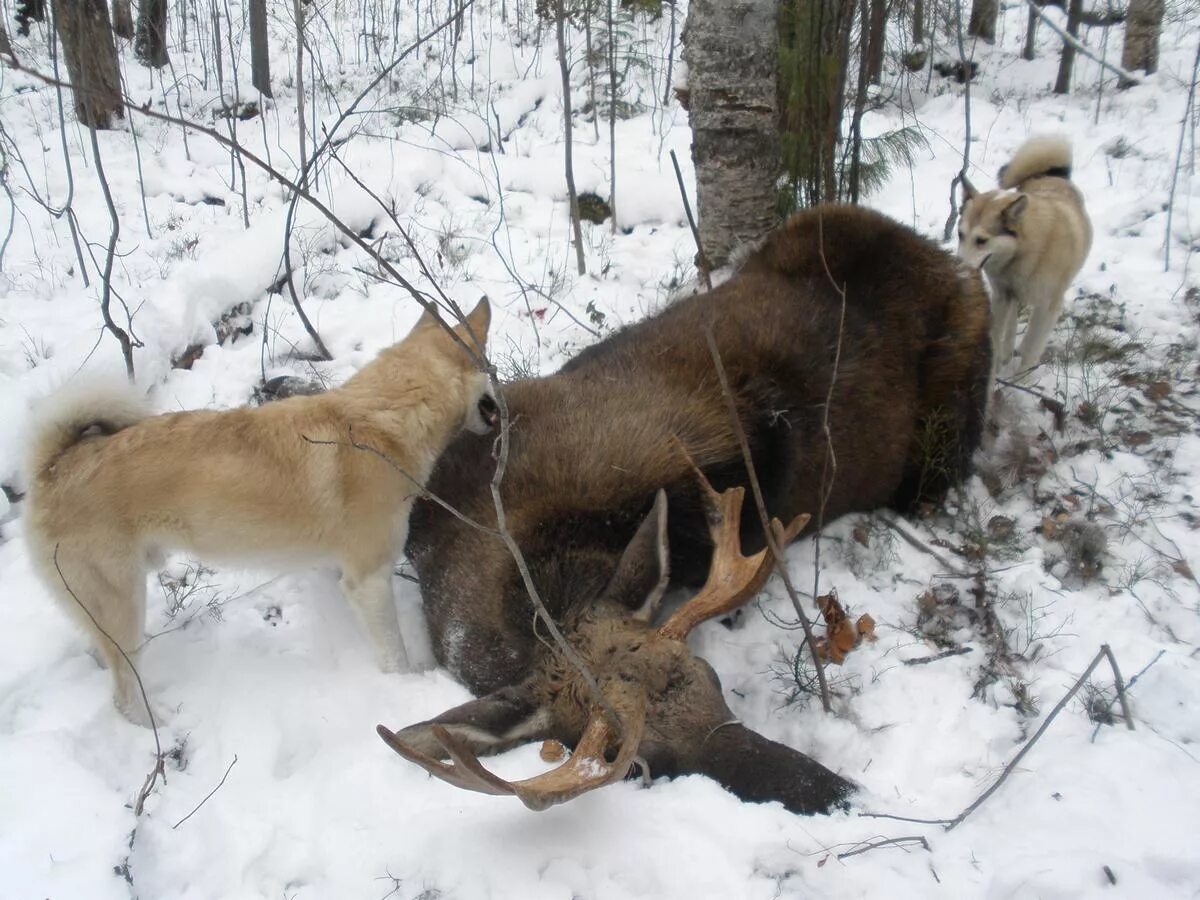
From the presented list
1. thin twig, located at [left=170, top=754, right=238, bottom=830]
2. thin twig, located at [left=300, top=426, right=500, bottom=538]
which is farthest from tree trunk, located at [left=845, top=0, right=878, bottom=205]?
thin twig, located at [left=170, top=754, right=238, bottom=830]

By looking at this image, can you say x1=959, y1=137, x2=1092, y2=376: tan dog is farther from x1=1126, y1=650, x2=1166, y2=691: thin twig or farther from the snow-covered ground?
x1=1126, y1=650, x2=1166, y2=691: thin twig

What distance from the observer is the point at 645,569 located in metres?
3.06

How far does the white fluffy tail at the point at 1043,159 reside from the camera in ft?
21.1

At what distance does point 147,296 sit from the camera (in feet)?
19.2

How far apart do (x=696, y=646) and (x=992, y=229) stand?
3872 millimetres

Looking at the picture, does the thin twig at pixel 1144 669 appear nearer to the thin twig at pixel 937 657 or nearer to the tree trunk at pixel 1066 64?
the thin twig at pixel 937 657

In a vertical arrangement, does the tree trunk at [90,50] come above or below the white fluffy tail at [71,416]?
above

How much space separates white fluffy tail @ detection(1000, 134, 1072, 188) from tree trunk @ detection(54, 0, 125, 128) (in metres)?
6.52

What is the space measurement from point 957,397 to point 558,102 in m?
7.73

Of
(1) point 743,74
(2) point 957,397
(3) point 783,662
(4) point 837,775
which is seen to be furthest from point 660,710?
(1) point 743,74

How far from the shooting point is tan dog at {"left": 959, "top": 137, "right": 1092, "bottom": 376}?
18.0 ft

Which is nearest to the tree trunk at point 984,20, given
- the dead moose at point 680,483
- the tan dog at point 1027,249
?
the tan dog at point 1027,249

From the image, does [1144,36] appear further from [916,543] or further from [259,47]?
[259,47]

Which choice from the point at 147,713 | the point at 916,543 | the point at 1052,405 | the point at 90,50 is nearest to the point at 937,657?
the point at 916,543
